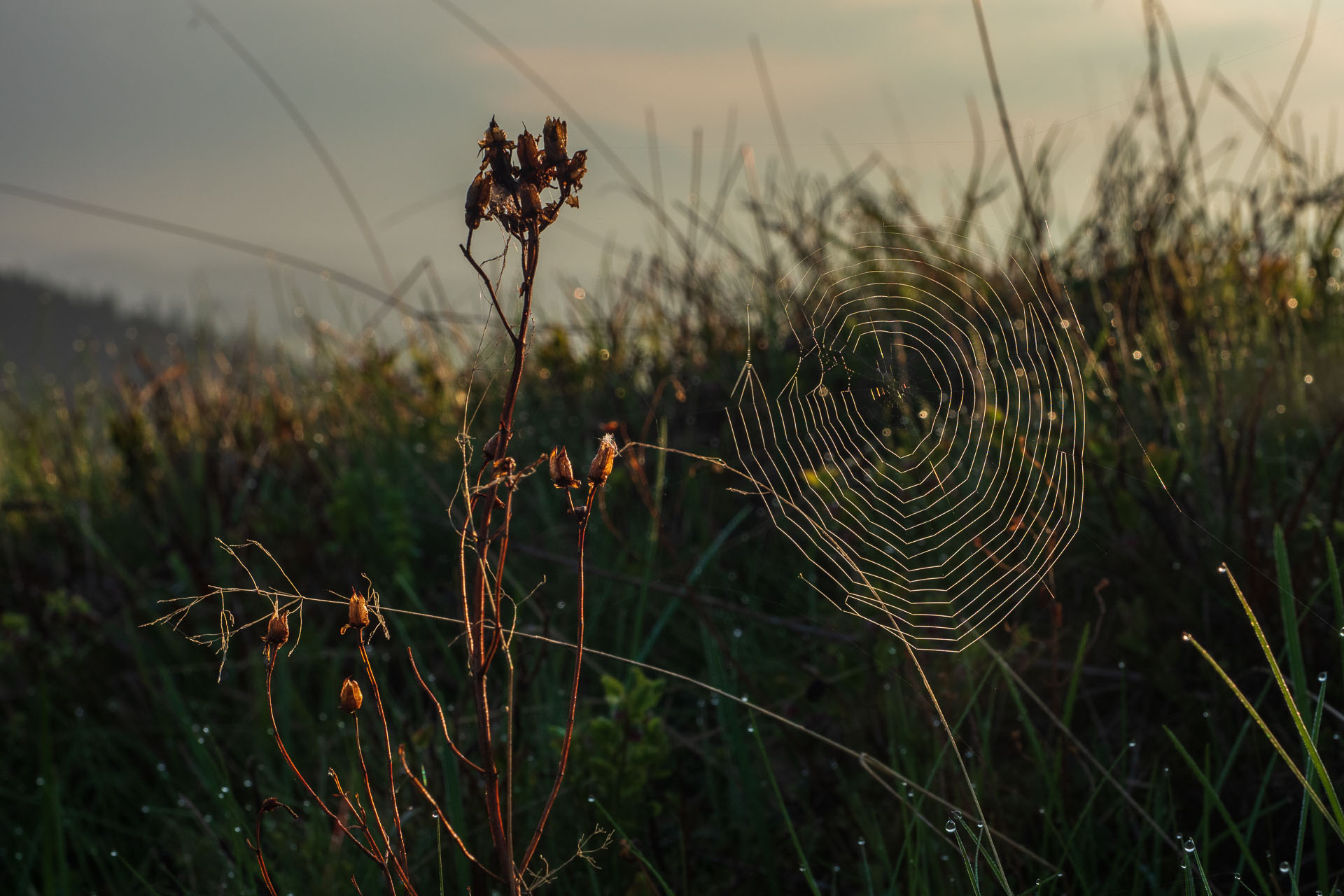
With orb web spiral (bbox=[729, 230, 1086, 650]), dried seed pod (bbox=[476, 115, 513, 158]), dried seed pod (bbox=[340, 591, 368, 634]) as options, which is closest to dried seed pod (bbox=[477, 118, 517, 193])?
dried seed pod (bbox=[476, 115, 513, 158])

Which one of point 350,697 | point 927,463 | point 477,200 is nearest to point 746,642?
point 927,463

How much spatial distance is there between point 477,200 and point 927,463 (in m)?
1.71

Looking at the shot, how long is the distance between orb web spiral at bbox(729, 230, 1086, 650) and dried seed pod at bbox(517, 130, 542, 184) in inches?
28.7

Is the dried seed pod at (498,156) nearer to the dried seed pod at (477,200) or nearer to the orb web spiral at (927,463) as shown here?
the dried seed pod at (477,200)

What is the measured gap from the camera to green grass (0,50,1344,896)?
1771 millimetres

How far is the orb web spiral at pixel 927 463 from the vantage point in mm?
1970

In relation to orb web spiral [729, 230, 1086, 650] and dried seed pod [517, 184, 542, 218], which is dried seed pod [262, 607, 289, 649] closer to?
dried seed pod [517, 184, 542, 218]

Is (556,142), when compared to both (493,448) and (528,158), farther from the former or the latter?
(493,448)

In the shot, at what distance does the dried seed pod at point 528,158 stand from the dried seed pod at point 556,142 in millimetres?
12

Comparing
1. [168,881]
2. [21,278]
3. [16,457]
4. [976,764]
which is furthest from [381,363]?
[21,278]

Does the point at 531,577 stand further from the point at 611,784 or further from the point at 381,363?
the point at 381,363

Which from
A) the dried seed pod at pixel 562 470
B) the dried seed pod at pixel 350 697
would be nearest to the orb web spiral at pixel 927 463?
the dried seed pod at pixel 562 470

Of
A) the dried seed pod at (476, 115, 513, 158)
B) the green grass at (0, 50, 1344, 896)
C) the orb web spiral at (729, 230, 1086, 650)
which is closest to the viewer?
the dried seed pod at (476, 115, 513, 158)

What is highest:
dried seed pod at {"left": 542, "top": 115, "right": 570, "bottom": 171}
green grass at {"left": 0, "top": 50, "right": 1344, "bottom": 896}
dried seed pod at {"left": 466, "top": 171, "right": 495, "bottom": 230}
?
dried seed pod at {"left": 542, "top": 115, "right": 570, "bottom": 171}
